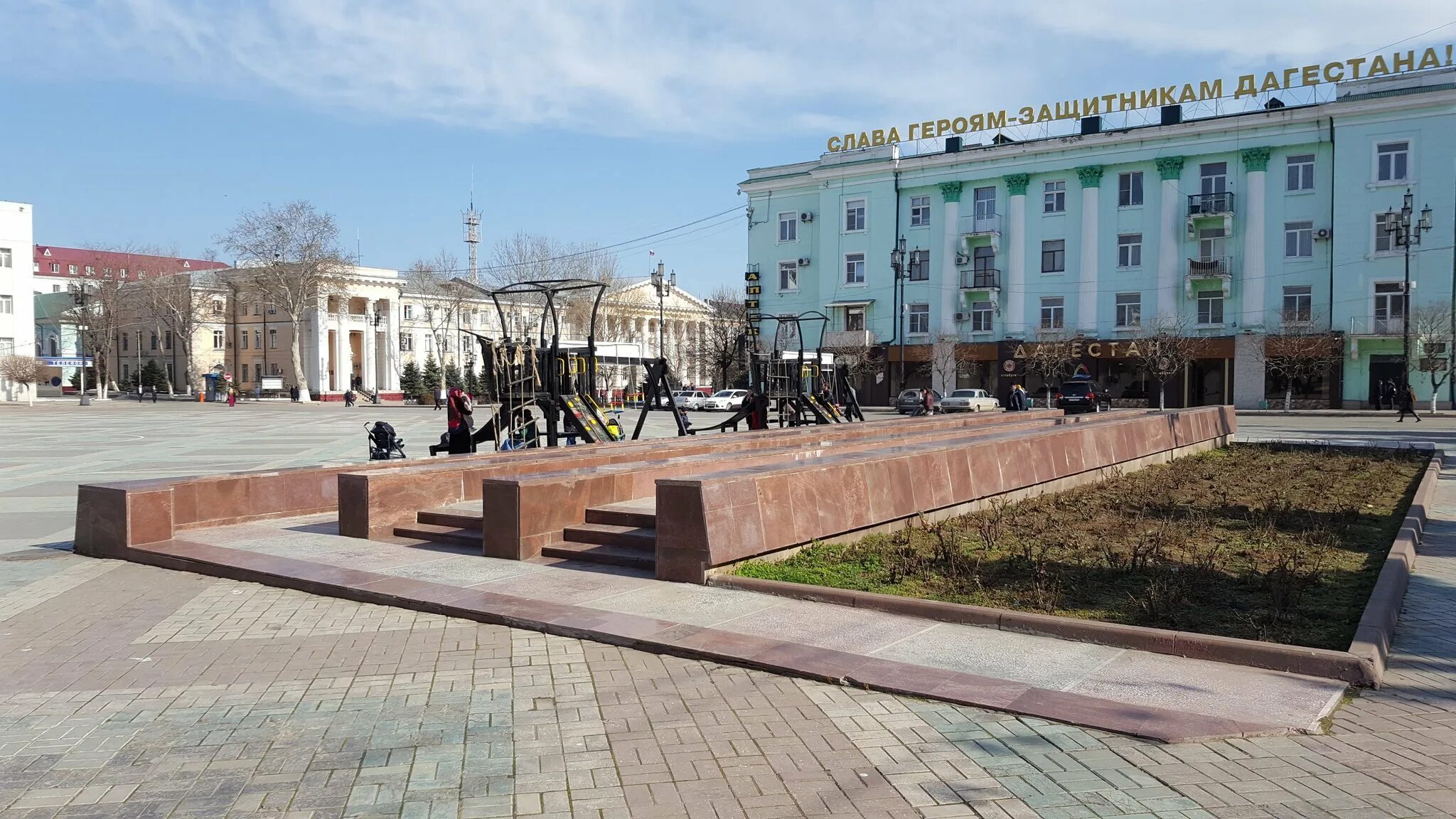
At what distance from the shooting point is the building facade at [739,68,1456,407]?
46.3m

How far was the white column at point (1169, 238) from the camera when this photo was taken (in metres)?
51.0

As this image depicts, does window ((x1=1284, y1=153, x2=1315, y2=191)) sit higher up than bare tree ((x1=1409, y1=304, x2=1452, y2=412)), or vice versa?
window ((x1=1284, y1=153, x2=1315, y2=191))

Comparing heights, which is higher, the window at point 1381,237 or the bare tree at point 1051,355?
the window at point 1381,237

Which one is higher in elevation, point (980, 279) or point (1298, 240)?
point (1298, 240)

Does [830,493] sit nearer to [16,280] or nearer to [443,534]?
[443,534]

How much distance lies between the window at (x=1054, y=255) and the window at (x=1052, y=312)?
155 centimetres

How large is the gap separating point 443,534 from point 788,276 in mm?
53526

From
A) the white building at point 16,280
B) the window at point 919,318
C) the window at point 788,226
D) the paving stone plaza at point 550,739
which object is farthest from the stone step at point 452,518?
the white building at point 16,280

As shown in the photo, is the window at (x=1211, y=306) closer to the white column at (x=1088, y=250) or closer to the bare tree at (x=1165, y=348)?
the bare tree at (x=1165, y=348)

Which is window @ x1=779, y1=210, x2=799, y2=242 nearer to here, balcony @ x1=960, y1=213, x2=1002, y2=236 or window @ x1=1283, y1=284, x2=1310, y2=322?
balcony @ x1=960, y1=213, x2=1002, y2=236

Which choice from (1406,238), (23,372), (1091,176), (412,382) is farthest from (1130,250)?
(23,372)

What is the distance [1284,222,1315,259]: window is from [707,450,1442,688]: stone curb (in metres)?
46.2

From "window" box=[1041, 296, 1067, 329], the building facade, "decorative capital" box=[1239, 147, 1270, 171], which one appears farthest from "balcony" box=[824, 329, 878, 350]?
"decorative capital" box=[1239, 147, 1270, 171]

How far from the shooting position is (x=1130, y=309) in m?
52.5
